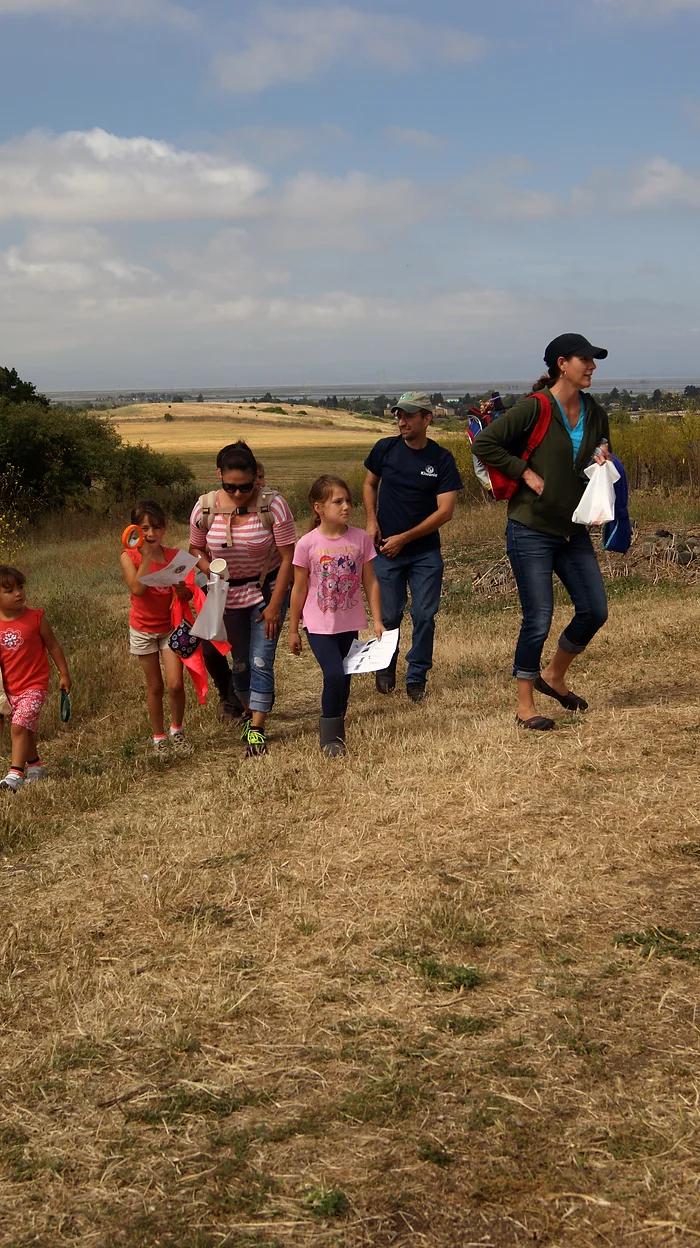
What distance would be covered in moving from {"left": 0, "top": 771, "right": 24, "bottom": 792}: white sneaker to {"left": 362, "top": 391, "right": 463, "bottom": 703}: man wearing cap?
2599mm

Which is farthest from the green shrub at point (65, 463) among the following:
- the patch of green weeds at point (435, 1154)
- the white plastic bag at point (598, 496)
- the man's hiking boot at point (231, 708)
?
the patch of green weeds at point (435, 1154)

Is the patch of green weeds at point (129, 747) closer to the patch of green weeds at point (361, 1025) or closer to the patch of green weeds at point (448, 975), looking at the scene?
the patch of green weeds at point (448, 975)

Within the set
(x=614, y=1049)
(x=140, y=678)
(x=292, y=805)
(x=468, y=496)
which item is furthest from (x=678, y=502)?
(x=614, y=1049)

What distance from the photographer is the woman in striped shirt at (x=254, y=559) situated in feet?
23.8

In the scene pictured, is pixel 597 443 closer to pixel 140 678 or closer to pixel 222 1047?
pixel 222 1047

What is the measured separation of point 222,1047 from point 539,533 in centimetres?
375

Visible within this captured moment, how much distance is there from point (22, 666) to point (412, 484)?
9.52 feet

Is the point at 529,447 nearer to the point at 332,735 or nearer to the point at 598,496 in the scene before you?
the point at 598,496

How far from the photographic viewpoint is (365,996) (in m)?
3.81

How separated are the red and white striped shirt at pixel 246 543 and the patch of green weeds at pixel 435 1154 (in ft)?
15.4

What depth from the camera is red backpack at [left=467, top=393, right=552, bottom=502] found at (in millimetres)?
6387

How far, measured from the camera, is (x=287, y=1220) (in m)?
2.78

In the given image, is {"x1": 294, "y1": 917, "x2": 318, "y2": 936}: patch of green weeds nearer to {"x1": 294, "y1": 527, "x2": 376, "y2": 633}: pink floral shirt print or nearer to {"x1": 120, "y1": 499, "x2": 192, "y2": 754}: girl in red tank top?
{"x1": 294, "y1": 527, "x2": 376, "y2": 633}: pink floral shirt print

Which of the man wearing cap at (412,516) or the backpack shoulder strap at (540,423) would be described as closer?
the backpack shoulder strap at (540,423)
